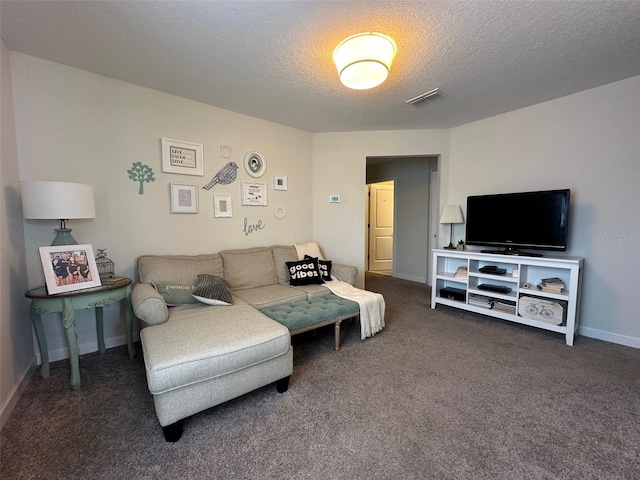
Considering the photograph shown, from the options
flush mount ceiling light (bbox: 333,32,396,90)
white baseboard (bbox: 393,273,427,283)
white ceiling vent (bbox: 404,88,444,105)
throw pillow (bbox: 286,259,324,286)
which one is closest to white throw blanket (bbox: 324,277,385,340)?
throw pillow (bbox: 286,259,324,286)

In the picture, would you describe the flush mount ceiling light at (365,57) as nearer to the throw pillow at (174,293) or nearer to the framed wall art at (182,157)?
the framed wall art at (182,157)

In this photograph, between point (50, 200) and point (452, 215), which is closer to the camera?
point (50, 200)

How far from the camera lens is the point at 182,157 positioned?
109 inches

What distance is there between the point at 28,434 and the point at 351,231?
11.4ft

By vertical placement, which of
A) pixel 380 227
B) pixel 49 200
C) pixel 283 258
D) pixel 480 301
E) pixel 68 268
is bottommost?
pixel 480 301

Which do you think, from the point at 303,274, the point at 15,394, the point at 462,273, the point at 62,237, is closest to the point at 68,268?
the point at 62,237

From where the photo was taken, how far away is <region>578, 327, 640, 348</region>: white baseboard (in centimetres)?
247

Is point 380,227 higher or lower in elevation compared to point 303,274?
higher

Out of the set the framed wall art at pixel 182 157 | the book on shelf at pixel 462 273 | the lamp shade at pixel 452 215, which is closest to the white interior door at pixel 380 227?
the lamp shade at pixel 452 215

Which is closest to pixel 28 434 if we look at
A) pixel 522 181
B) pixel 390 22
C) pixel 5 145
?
pixel 5 145

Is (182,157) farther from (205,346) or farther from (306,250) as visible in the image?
(205,346)

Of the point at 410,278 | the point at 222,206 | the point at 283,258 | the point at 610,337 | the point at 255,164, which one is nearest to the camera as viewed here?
the point at 610,337

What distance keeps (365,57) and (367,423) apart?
2259mm

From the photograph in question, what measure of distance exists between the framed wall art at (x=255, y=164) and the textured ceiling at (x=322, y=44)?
64cm
